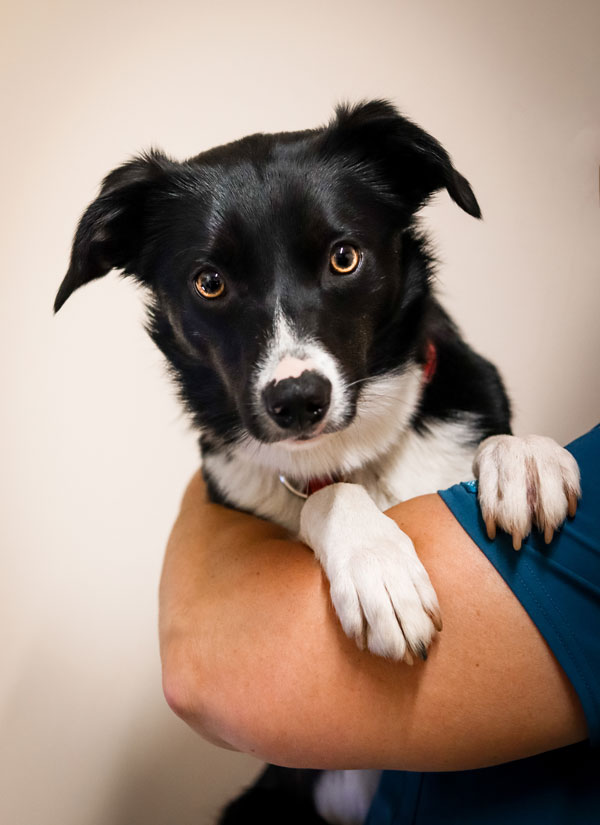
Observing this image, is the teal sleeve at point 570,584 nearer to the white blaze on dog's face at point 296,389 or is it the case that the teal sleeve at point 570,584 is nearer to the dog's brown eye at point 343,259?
the white blaze on dog's face at point 296,389

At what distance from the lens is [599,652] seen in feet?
2.72

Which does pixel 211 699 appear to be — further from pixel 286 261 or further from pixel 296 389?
pixel 286 261

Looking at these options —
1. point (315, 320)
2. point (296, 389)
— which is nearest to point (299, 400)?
point (296, 389)

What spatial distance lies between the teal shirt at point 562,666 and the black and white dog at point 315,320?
0.13 meters

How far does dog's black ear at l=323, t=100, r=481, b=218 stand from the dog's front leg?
0.70m

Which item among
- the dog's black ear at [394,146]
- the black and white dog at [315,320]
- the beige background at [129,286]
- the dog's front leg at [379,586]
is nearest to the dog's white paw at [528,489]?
the black and white dog at [315,320]

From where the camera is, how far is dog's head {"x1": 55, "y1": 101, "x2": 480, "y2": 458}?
1.21 metres

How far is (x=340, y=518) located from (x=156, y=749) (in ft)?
4.00

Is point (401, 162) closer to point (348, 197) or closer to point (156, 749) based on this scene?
point (348, 197)

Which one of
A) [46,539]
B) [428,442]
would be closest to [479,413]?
[428,442]

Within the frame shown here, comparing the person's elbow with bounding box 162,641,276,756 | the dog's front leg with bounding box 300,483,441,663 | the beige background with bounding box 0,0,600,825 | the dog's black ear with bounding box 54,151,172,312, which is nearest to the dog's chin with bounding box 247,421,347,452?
the dog's front leg with bounding box 300,483,441,663

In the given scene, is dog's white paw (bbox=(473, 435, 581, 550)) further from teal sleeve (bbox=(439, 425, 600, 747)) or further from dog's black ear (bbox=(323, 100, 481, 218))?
→ dog's black ear (bbox=(323, 100, 481, 218))

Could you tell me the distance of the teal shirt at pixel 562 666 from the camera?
833mm

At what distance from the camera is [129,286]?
2.16m
